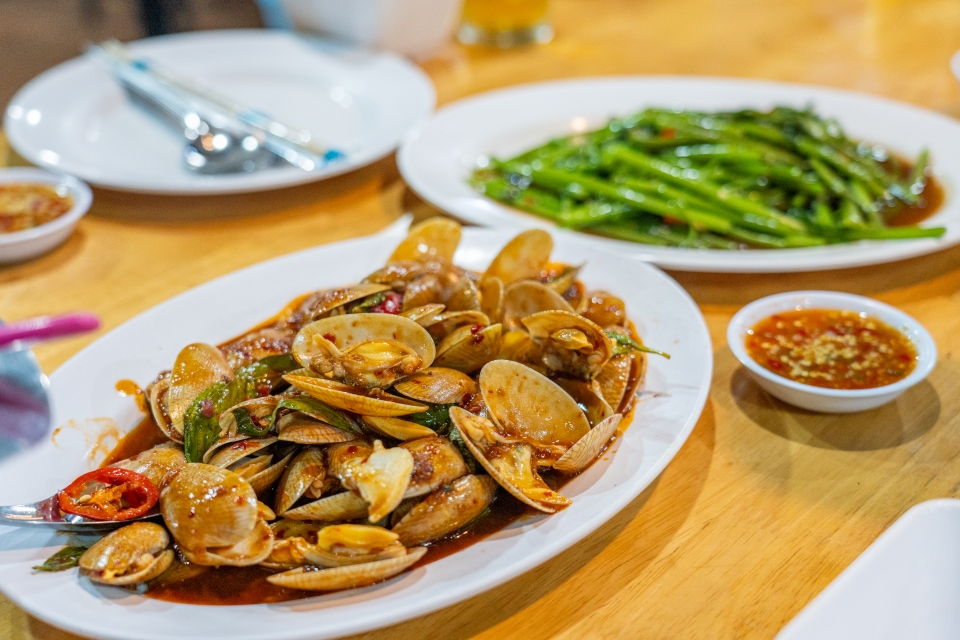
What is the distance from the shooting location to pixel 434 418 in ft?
5.74

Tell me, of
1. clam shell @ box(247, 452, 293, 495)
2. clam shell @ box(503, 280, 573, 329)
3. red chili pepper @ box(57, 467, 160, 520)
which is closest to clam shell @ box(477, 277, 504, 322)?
clam shell @ box(503, 280, 573, 329)

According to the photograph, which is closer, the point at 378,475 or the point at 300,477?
the point at 378,475

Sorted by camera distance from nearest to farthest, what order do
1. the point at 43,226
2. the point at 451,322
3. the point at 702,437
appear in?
1. the point at 451,322
2. the point at 702,437
3. the point at 43,226

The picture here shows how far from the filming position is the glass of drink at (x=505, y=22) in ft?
16.9

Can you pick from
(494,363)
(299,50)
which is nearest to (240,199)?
(299,50)

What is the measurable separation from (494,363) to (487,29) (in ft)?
13.4

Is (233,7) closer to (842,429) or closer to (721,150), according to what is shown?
(721,150)

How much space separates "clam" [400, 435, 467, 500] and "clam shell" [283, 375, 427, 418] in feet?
0.25

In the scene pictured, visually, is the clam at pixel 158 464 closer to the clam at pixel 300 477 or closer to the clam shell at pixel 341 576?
the clam at pixel 300 477

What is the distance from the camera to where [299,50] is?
4566 mm

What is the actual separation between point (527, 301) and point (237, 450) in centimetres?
83

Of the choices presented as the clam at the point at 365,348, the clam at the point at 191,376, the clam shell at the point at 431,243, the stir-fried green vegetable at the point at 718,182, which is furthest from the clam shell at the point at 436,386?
the stir-fried green vegetable at the point at 718,182

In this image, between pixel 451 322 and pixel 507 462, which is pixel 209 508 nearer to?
pixel 507 462

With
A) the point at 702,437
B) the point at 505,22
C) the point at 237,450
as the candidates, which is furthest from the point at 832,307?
the point at 505,22
